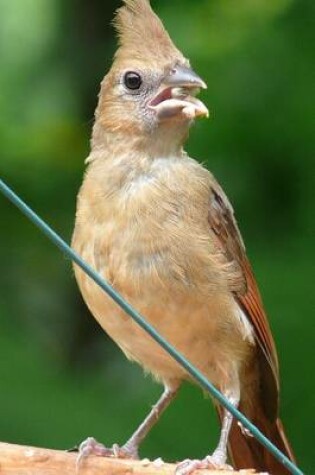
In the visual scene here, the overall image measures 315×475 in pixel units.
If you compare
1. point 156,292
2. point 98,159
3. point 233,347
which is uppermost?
point 98,159

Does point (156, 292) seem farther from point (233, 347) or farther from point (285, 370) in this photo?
point (285, 370)

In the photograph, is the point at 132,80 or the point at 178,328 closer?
the point at 178,328

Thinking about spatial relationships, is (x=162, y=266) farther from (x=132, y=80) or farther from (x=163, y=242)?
(x=132, y=80)

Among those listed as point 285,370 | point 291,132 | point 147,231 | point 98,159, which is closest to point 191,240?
point 147,231

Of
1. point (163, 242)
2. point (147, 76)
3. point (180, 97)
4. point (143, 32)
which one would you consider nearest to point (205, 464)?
point (163, 242)

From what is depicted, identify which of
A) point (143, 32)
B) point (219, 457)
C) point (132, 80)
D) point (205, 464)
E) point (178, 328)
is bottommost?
point (219, 457)

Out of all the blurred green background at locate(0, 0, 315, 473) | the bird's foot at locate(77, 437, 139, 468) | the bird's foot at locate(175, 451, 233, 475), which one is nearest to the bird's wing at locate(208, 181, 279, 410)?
the blurred green background at locate(0, 0, 315, 473)
